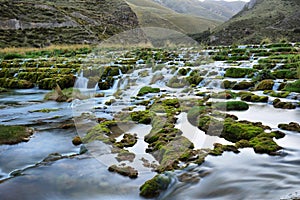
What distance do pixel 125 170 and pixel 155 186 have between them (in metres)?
1.07

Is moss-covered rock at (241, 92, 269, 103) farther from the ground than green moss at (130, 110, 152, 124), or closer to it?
farther from the ground

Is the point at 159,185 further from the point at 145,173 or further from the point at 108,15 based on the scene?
the point at 108,15

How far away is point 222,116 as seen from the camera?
10.2 metres

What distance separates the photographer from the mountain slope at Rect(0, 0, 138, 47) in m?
47.0

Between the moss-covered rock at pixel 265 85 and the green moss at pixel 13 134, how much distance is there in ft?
34.0

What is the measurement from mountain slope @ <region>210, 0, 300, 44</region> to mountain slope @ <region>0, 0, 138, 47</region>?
66.3ft

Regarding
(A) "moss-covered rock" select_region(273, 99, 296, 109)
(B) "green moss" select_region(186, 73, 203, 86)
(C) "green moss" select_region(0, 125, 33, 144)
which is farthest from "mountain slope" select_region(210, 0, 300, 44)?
(C) "green moss" select_region(0, 125, 33, 144)

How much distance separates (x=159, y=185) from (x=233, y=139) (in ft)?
10.5

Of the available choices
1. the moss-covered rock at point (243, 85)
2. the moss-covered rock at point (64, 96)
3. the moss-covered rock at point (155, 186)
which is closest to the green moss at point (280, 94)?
the moss-covered rock at point (243, 85)

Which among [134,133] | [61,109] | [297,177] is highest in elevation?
[297,177]

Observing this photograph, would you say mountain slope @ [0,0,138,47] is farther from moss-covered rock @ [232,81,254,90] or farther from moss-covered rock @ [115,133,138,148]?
moss-covered rock @ [115,133,138,148]

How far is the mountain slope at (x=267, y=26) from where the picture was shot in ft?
125

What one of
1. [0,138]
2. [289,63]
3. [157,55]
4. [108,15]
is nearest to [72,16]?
[108,15]

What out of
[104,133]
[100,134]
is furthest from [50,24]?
[100,134]
